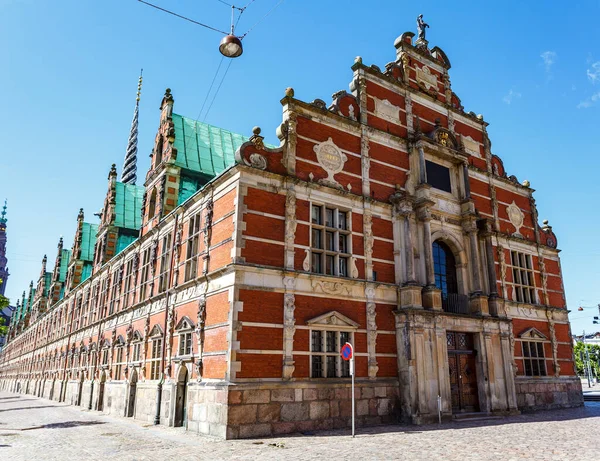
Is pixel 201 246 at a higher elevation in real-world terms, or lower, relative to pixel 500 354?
higher

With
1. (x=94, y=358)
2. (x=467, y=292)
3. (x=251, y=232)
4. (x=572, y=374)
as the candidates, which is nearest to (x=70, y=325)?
(x=94, y=358)

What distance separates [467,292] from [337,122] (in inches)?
404

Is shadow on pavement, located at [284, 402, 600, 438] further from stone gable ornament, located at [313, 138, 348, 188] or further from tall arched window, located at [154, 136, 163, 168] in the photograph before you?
tall arched window, located at [154, 136, 163, 168]

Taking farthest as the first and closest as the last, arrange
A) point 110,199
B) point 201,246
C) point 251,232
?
point 110,199 → point 201,246 → point 251,232

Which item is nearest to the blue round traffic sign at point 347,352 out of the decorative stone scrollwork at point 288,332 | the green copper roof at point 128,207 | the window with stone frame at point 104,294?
the decorative stone scrollwork at point 288,332

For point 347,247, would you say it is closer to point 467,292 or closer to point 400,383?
point 400,383

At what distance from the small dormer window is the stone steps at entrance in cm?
1046

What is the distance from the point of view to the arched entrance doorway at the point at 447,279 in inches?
877

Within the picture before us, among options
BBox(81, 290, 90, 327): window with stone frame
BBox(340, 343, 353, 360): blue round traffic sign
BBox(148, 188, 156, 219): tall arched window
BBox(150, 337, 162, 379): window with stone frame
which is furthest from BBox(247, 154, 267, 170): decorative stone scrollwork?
BBox(81, 290, 90, 327): window with stone frame

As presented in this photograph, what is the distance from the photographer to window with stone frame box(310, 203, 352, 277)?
18.4 meters

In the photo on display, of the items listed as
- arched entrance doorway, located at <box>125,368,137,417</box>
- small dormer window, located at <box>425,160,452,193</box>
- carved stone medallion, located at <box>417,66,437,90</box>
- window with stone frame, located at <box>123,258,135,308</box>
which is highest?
carved stone medallion, located at <box>417,66,437,90</box>

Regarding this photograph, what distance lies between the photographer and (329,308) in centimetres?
1780

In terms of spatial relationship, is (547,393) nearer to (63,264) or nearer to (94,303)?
(94,303)

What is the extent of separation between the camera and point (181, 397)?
60.5 feet
